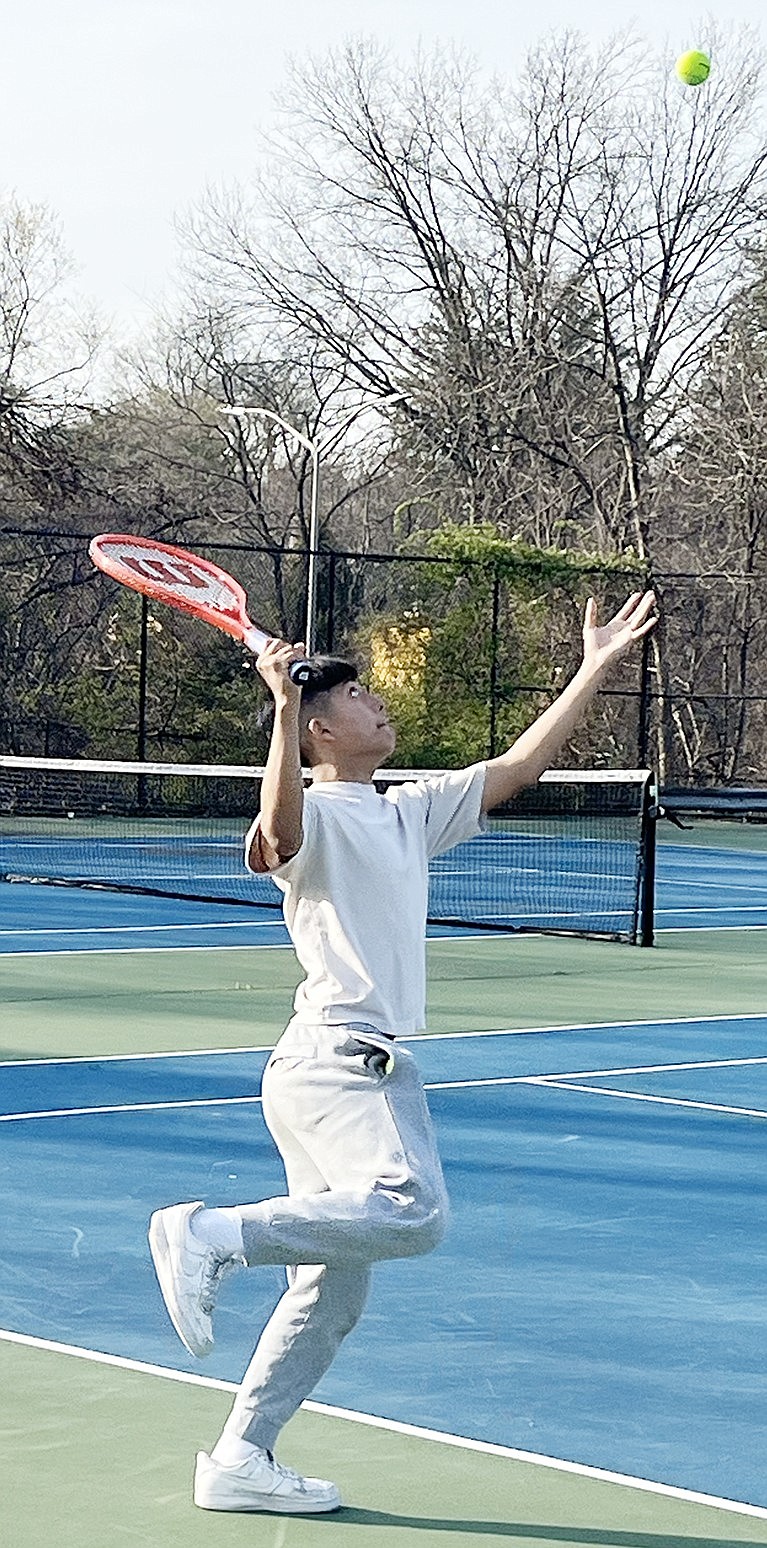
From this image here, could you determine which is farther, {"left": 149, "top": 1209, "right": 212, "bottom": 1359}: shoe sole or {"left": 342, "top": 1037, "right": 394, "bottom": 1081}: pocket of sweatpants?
{"left": 342, "top": 1037, "right": 394, "bottom": 1081}: pocket of sweatpants

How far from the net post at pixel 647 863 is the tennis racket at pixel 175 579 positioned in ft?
30.2

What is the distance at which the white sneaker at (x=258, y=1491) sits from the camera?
13.7 feet

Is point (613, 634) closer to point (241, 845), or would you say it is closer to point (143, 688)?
point (241, 845)

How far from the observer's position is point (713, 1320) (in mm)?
5770

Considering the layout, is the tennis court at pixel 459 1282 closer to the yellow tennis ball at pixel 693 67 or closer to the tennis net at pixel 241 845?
the tennis net at pixel 241 845

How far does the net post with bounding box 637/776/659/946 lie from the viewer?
48.5ft

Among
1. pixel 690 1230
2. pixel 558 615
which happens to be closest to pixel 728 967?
pixel 690 1230

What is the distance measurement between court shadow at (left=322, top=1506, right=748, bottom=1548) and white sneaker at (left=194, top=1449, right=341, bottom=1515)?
0.03 metres

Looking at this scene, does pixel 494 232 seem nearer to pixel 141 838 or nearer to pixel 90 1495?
pixel 141 838

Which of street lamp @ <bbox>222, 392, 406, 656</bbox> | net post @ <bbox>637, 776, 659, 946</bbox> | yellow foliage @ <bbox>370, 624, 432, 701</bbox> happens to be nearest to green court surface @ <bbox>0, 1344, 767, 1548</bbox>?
net post @ <bbox>637, 776, 659, 946</bbox>

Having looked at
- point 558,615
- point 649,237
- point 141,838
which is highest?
point 649,237

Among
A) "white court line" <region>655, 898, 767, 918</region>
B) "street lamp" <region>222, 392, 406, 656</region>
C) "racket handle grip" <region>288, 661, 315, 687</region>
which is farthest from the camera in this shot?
"street lamp" <region>222, 392, 406, 656</region>

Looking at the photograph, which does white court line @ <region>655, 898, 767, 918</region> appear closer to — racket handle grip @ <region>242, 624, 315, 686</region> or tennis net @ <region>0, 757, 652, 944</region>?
tennis net @ <region>0, 757, 652, 944</region>

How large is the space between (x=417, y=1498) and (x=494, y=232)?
107ft
